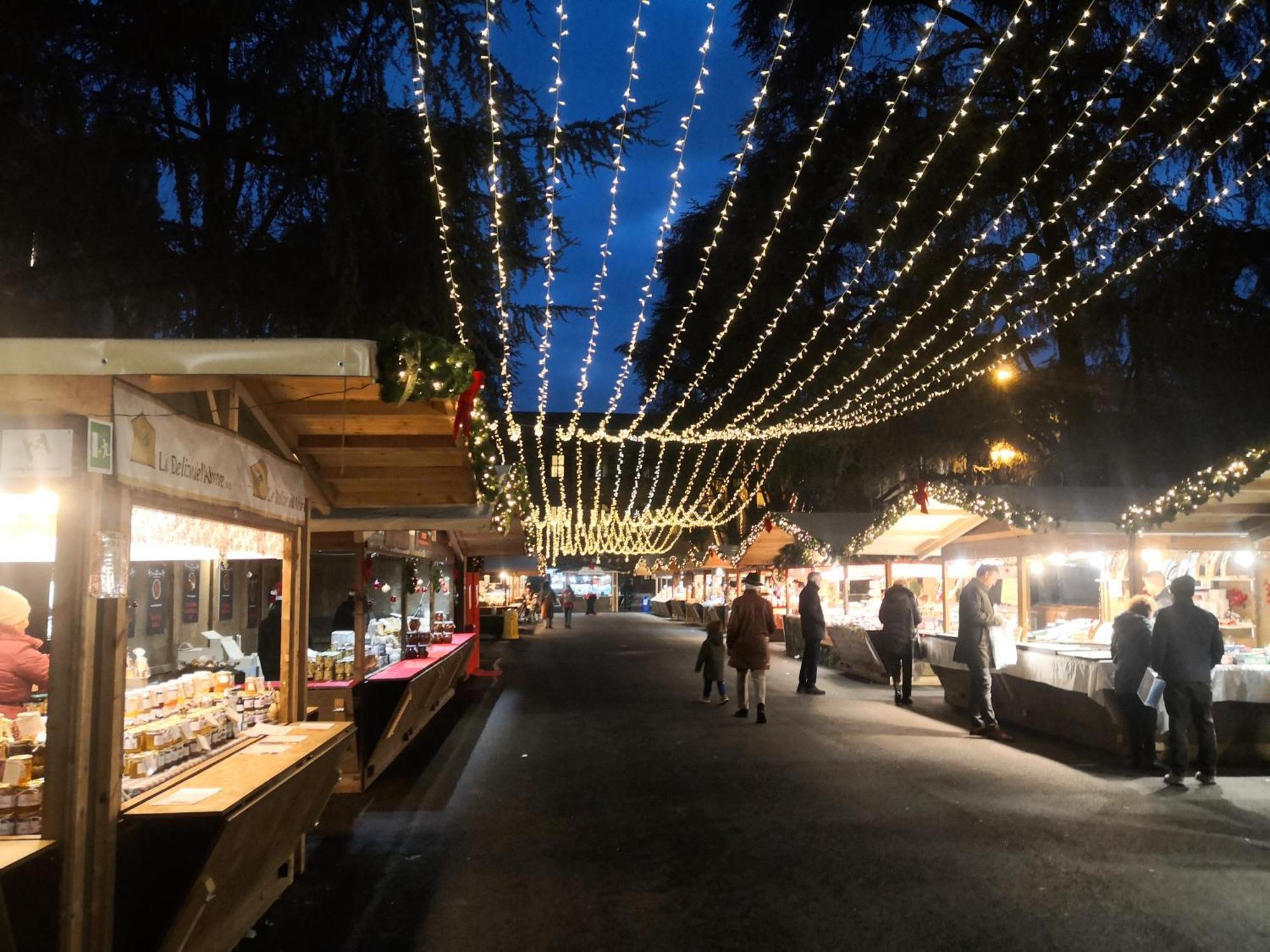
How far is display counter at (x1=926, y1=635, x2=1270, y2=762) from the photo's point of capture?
28.3 ft

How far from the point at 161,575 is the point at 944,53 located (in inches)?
648

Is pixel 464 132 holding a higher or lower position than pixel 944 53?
lower

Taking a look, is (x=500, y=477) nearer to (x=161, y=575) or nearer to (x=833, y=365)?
(x=161, y=575)

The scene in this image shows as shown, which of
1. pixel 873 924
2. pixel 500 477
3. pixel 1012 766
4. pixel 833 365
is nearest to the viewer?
pixel 873 924

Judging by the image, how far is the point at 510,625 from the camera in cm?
3048

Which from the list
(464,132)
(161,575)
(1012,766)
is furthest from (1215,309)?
(161,575)

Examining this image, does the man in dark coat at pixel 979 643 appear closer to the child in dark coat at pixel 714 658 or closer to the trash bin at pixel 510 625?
the child in dark coat at pixel 714 658

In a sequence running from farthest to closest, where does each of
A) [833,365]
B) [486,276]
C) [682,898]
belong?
1. [833,365]
2. [486,276]
3. [682,898]

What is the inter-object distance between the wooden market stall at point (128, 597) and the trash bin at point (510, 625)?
24109 mm

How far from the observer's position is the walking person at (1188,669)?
7984 millimetres

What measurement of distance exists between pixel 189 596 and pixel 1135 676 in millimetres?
12262

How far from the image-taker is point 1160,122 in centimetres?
1609

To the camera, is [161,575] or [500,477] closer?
[500,477]

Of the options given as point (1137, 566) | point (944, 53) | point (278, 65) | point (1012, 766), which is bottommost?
point (1012, 766)
